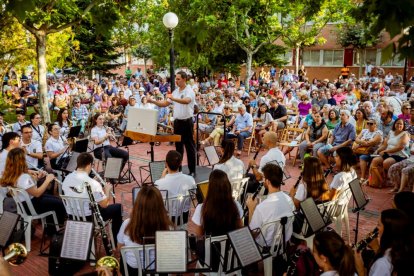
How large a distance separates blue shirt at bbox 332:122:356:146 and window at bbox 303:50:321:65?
2732 cm

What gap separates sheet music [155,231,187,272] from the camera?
11.4ft

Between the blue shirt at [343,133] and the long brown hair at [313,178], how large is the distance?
4495mm

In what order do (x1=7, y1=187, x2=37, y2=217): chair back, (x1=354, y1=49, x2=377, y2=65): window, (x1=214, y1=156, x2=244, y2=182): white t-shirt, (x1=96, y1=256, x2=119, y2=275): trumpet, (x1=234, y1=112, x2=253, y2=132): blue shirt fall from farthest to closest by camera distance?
(x1=354, y1=49, x2=377, y2=65): window → (x1=234, y1=112, x2=253, y2=132): blue shirt → (x1=214, y1=156, x2=244, y2=182): white t-shirt → (x1=7, y1=187, x2=37, y2=217): chair back → (x1=96, y1=256, x2=119, y2=275): trumpet

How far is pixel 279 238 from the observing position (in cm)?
448

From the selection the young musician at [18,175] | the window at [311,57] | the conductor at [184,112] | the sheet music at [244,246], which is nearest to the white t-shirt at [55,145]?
the conductor at [184,112]

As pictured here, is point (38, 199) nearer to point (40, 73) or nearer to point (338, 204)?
point (338, 204)

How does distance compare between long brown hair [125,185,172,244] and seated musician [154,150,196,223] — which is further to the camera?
seated musician [154,150,196,223]

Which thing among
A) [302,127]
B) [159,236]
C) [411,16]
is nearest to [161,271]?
[159,236]

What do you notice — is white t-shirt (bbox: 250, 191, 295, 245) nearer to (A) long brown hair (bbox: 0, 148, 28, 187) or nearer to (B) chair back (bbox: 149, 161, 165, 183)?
(B) chair back (bbox: 149, 161, 165, 183)

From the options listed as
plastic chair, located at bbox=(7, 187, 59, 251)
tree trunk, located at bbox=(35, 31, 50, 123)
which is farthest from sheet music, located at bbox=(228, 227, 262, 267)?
tree trunk, located at bbox=(35, 31, 50, 123)

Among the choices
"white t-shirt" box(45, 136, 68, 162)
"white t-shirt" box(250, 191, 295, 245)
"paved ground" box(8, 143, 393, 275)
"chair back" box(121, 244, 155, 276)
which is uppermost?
"white t-shirt" box(45, 136, 68, 162)

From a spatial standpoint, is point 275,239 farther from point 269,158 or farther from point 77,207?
point 77,207

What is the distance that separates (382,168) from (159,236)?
6.65 m

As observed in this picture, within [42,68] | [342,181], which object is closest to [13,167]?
[342,181]
